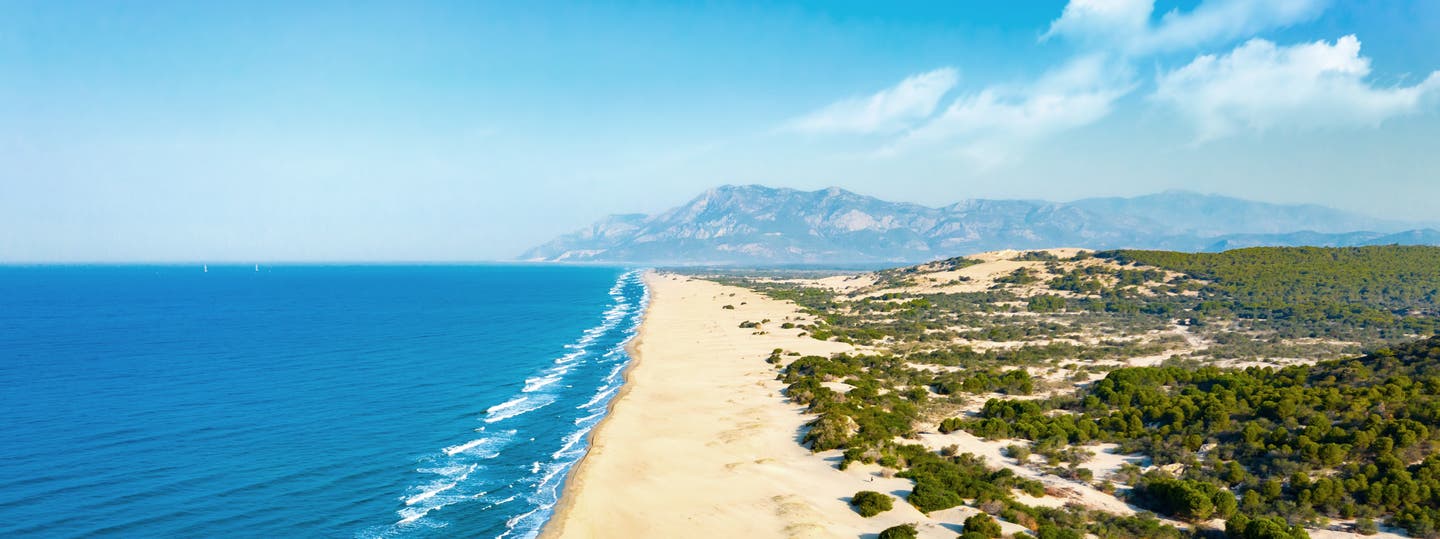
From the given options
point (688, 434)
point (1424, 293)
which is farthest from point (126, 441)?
point (1424, 293)

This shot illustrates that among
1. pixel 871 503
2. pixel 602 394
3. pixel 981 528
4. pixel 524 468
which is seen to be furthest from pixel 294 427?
pixel 981 528

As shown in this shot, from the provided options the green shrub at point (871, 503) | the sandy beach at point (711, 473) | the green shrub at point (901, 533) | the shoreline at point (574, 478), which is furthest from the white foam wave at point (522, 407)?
the green shrub at point (901, 533)

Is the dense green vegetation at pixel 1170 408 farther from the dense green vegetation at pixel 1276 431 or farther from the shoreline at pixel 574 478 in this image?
the shoreline at pixel 574 478

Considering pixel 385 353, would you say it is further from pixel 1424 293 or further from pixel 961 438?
pixel 1424 293

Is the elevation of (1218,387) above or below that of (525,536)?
above

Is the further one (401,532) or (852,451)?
(852,451)

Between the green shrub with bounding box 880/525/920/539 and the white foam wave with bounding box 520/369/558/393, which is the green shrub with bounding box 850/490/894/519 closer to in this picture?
the green shrub with bounding box 880/525/920/539
